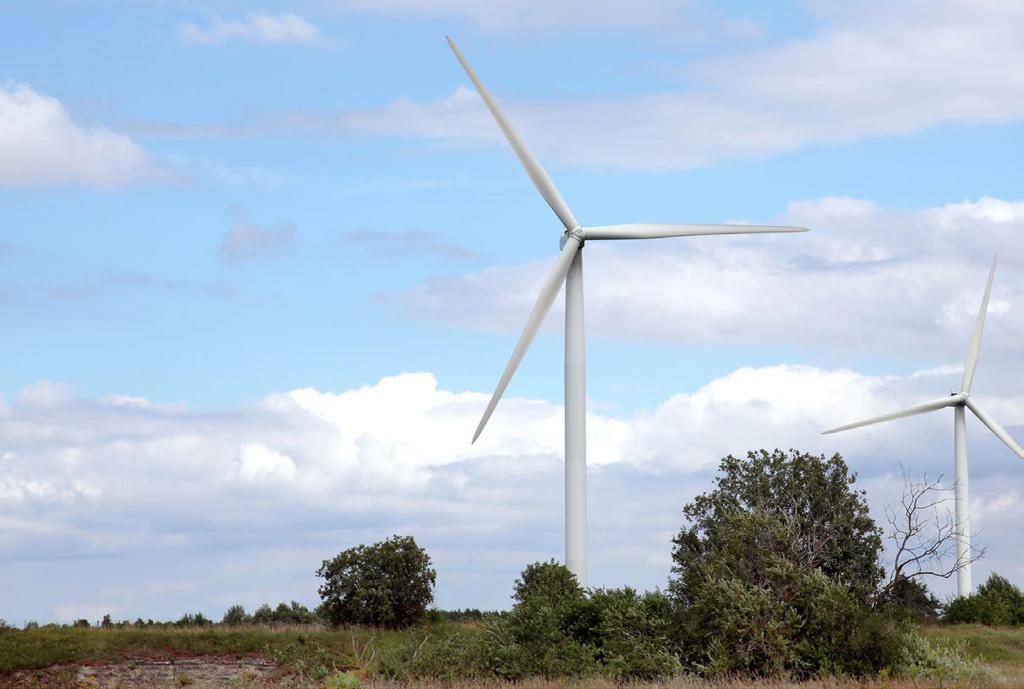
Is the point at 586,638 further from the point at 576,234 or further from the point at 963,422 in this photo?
the point at 963,422

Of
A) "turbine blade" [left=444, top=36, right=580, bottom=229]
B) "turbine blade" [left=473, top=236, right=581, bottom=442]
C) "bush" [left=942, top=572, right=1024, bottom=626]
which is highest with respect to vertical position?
"turbine blade" [left=444, top=36, right=580, bottom=229]

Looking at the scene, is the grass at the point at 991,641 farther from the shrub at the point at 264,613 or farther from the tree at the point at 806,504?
the shrub at the point at 264,613

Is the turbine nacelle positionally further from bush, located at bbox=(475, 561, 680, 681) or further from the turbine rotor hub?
bush, located at bbox=(475, 561, 680, 681)

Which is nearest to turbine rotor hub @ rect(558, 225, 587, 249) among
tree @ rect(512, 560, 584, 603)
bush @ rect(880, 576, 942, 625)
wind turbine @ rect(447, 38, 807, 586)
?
wind turbine @ rect(447, 38, 807, 586)

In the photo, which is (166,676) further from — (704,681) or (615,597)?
(704,681)

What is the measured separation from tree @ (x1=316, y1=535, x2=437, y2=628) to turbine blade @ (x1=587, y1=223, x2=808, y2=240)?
49.1ft

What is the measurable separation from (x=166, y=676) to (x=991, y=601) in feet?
140

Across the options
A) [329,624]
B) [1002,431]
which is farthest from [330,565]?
[1002,431]

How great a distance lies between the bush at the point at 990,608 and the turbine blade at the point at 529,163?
29796 millimetres

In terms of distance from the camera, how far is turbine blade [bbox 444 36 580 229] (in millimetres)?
49375

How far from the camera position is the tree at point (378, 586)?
172 ft

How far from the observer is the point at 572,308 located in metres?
48.0

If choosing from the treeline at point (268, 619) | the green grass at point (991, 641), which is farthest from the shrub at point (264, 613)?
the green grass at point (991, 641)

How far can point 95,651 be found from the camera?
4522cm
